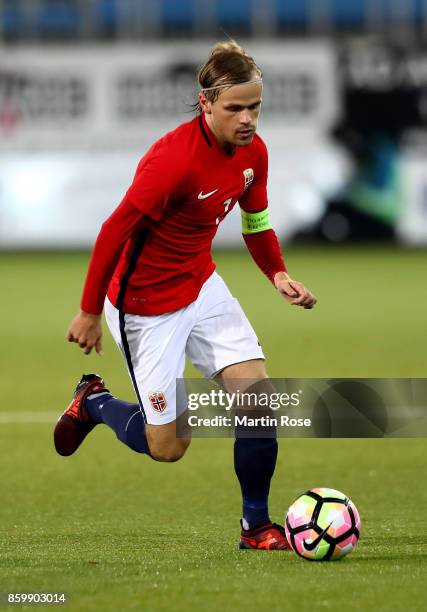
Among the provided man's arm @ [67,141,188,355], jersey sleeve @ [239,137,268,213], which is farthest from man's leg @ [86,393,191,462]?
jersey sleeve @ [239,137,268,213]

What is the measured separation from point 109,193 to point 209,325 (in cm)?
2297

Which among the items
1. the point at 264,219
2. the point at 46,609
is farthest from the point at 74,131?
the point at 46,609

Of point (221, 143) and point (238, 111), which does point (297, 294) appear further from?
point (238, 111)

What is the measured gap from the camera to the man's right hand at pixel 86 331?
5.83 m

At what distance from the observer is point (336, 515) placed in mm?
5773

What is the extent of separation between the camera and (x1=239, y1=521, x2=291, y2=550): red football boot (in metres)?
6.02

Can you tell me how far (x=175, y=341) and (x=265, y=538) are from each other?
973 mm

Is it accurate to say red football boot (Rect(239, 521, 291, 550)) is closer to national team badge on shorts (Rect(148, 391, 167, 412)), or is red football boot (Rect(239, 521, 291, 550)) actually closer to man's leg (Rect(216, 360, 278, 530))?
man's leg (Rect(216, 360, 278, 530))

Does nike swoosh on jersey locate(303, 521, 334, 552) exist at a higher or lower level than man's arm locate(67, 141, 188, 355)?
lower

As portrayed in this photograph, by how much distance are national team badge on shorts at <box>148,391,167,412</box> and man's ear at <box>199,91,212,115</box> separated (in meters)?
1.28

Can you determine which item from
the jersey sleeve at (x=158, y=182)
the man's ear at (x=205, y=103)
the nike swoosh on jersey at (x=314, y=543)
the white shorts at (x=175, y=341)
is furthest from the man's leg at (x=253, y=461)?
the man's ear at (x=205, y=103)

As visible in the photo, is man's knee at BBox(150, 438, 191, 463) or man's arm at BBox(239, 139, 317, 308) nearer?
man's knee at BBox(150, 438, 191, 463)

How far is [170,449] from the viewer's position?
640 centimetres

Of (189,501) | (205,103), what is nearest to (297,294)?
(205,103)
